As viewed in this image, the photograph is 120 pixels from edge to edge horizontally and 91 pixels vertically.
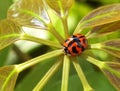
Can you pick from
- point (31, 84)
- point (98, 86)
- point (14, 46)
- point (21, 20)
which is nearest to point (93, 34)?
point (21, 20)

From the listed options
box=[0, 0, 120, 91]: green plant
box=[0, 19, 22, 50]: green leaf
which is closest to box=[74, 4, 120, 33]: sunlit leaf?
box=[0, 0, 120, 91]: green plant

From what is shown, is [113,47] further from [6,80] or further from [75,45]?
[6,80]

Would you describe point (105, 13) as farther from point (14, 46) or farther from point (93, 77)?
point (14, 46)

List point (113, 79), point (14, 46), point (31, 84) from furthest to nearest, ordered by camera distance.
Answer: point (14, 46) → point (31, 84) → point (113, 79)

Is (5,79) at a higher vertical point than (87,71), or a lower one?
higher

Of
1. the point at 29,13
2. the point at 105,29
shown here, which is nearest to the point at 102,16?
the point at 105,29

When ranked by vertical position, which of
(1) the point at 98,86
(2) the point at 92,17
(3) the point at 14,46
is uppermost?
(2) the point at 92,17

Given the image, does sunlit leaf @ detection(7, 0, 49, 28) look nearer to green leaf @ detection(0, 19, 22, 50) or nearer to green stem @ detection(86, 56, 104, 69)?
green leaf @ detection(0, 19, 22, 50)
